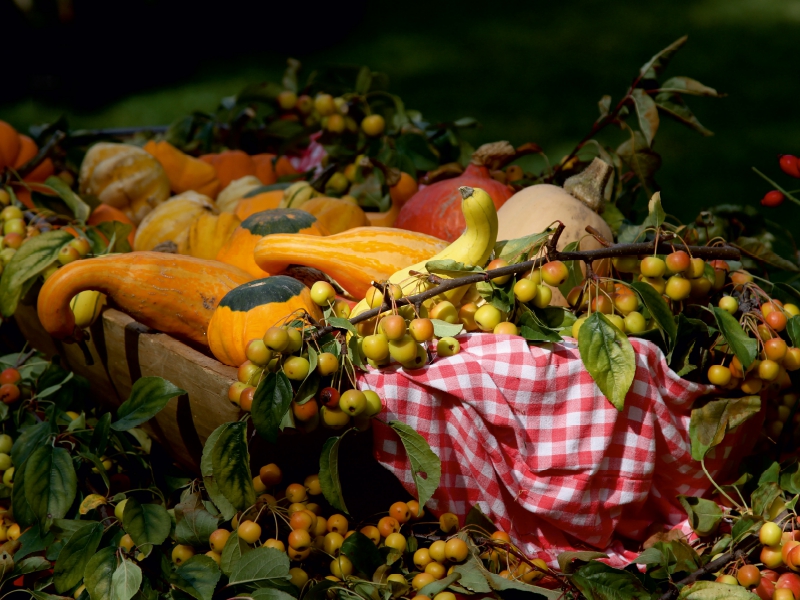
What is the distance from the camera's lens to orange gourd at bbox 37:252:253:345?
4.06ft

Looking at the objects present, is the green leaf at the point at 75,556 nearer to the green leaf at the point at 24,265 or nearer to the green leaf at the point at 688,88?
the green leaf at the point at 24,265

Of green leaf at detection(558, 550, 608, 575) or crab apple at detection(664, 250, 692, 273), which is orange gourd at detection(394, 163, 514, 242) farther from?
green leaf at detection(558, 550, 608, 575)

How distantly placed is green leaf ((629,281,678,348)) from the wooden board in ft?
1.90

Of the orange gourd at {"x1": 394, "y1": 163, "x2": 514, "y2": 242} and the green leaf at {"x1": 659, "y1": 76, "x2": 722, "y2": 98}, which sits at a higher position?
the green leaf at {"x1": 659, "y1": 76, "x2": 722, "y2": 98}

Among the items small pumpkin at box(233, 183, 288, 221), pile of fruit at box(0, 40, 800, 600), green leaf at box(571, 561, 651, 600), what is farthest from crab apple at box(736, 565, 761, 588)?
small pumpkin at box(233, 183, 288, 221)

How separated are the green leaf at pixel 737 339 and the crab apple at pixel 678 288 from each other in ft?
0.15

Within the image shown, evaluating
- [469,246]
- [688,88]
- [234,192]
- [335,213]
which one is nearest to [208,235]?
[335,213]

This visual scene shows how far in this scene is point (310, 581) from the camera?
1.02 metres

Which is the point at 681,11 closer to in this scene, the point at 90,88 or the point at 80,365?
the point at 90,88

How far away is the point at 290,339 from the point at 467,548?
383 millimetres


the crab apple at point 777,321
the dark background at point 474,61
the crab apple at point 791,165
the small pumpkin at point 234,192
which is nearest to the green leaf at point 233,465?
the crab apple at point 777,321

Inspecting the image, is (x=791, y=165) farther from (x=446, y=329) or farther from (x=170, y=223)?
(x=170, y=223)

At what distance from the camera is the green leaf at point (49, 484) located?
1129 mm

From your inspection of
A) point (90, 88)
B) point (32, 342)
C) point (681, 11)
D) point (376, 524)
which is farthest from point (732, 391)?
point (90, 88)
